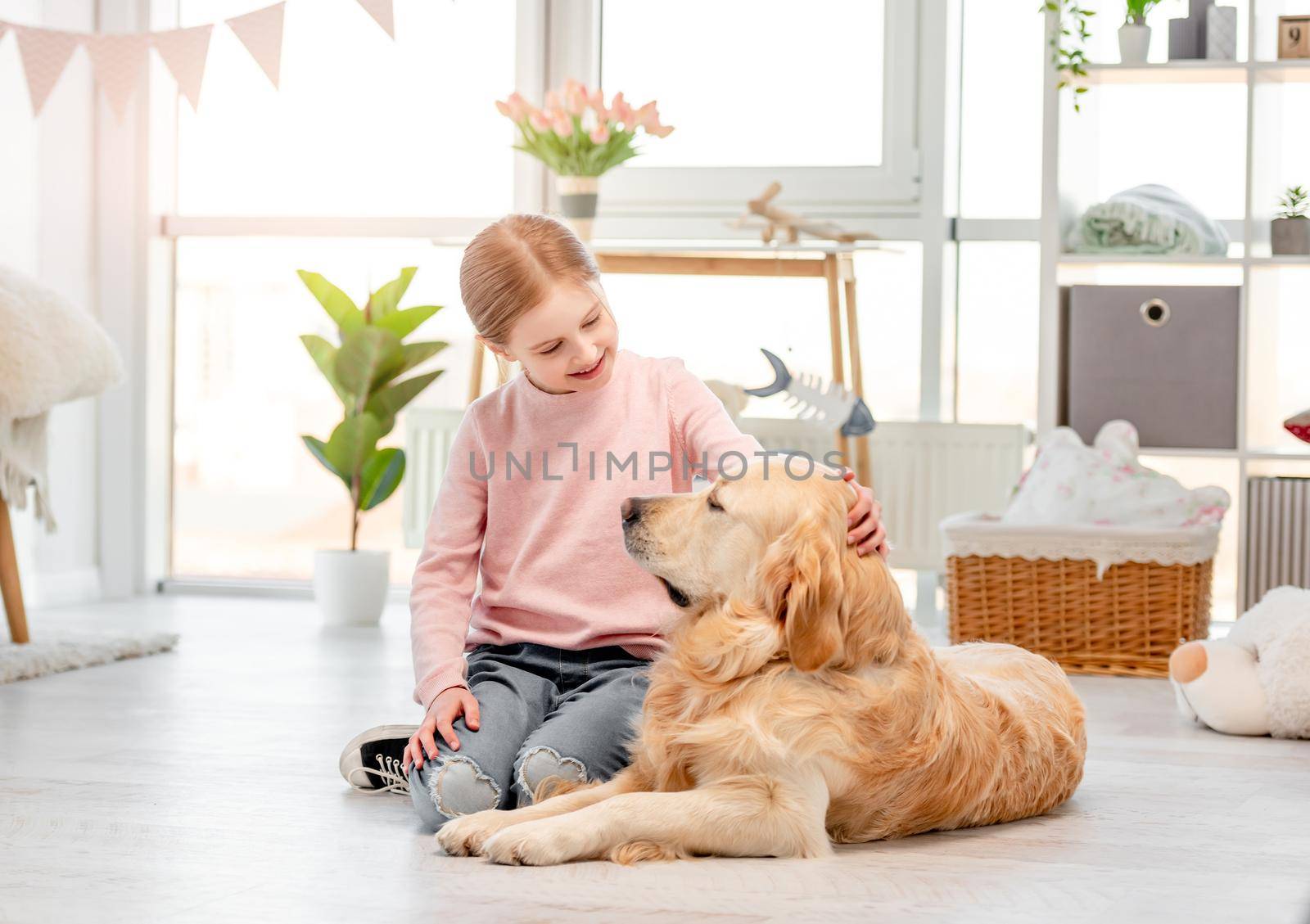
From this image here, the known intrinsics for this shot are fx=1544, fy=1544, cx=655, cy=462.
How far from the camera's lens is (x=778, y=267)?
3.74m

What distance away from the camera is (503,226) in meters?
1.88

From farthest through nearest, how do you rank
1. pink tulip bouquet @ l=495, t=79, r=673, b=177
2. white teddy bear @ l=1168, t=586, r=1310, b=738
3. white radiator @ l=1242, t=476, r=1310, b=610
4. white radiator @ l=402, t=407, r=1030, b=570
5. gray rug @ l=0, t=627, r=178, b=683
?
white radiator @ l=402, t=407, r=1030, b=570, pink tulip bouquet @ l=495, t=79, r=673, b=177, white radiator @ l=1242, t=476, r=1310, b=610, gray rug @ l=0, t=627, r=178, b=683, white teddy bear @ l=1168, t=586, r=1310, b=738

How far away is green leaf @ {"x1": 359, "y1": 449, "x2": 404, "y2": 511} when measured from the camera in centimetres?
387

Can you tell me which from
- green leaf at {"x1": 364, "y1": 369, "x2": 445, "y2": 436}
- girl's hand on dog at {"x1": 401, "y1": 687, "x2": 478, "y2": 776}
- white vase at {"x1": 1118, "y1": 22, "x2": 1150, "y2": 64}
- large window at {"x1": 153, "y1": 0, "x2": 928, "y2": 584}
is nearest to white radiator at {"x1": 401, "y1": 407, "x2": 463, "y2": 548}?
large window at {"x1": 153, "y1": 0, "x2": 928, "y2": 584}

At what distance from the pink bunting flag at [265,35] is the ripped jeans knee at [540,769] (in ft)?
5.95

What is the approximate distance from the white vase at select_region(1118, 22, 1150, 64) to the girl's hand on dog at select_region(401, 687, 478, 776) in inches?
96.5

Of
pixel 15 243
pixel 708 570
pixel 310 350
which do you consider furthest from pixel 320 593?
pixel 708 570

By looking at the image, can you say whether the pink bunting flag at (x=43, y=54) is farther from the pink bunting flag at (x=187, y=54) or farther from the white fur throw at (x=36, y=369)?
the white fur throw at (x=36, y=369)

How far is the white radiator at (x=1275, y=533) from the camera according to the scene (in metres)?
3.40

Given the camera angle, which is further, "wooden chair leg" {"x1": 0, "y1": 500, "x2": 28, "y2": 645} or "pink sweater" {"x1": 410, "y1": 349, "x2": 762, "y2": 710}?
"wooden chair leg" {"x1": 0, "y1": 500, "x2": 28, "y2": 645}

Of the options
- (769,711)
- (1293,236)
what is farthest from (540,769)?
(1293,236)

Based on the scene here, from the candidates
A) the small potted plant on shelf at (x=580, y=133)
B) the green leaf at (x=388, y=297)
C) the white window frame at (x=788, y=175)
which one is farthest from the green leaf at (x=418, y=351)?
the white window frame at (x=788, y=175)

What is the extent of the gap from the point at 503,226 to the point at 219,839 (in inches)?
30.7

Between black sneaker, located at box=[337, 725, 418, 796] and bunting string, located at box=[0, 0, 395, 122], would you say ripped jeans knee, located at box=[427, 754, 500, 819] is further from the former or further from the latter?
bunting string, located at box=[0, 0, 395, 122]
